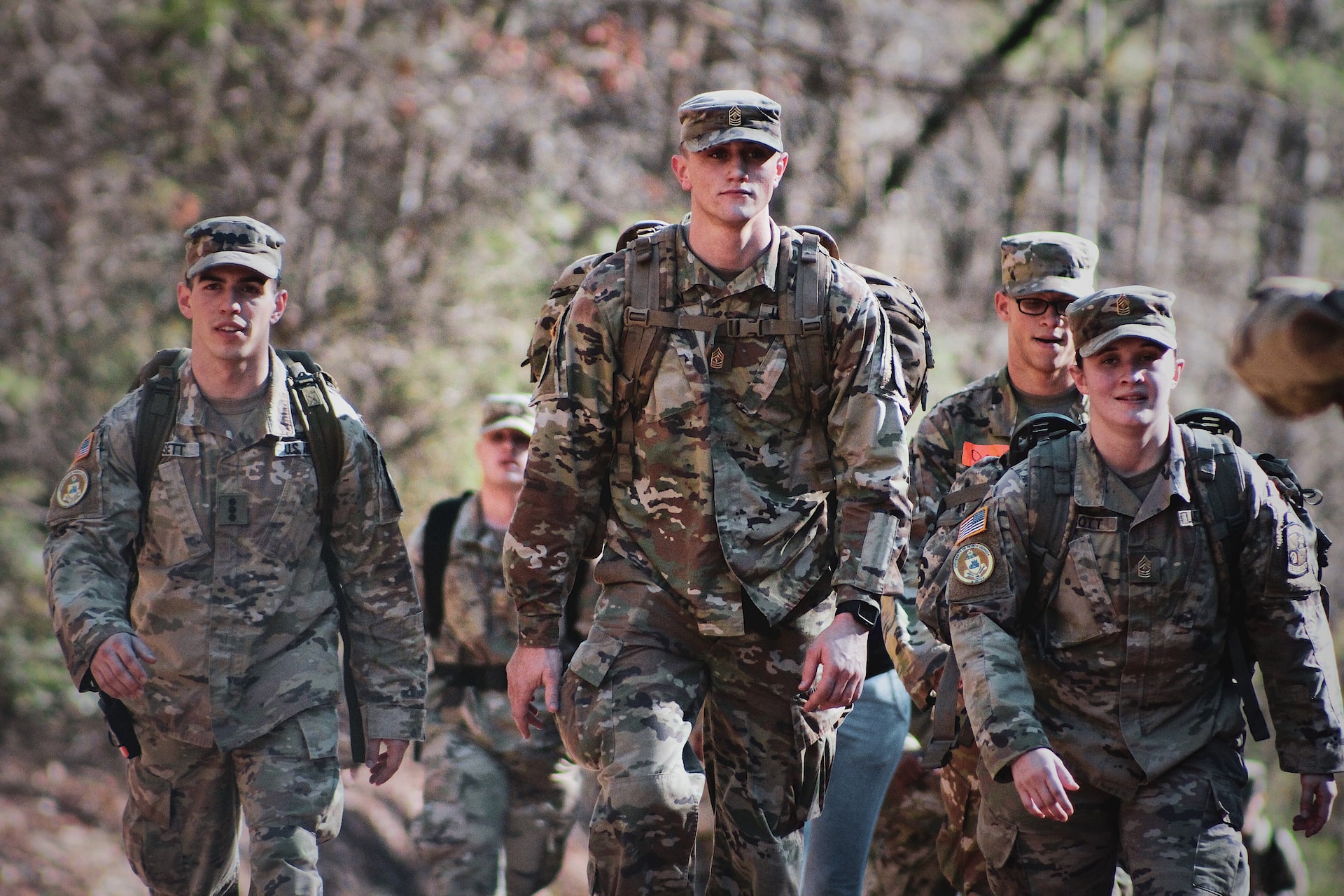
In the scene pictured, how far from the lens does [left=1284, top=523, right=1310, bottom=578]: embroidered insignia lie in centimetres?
482

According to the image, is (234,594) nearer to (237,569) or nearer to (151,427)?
(237,569)

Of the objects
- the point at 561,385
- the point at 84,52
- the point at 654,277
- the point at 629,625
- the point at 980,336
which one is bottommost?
the point at 629,625

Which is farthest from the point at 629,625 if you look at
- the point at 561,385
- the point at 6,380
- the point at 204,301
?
the point at 6,380

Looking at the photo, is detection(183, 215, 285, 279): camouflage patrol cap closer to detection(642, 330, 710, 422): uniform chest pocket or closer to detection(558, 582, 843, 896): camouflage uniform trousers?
detection(642, 330, 710, 422): uniform chest pocket

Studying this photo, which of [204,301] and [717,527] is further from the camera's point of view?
[204,301]

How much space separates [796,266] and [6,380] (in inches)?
358

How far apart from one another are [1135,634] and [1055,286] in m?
1.78

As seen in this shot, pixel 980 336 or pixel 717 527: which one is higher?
pixel 980 336

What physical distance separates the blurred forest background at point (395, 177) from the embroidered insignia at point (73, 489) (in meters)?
5.71

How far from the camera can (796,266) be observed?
16.4 ft

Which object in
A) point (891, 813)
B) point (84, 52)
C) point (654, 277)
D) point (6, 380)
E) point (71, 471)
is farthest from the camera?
point (84, 52)

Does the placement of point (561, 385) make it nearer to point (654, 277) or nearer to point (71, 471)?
point (654, 277)

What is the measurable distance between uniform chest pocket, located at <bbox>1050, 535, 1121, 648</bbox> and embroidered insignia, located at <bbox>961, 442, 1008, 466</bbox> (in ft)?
3.96

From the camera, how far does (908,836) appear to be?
22.0ft
